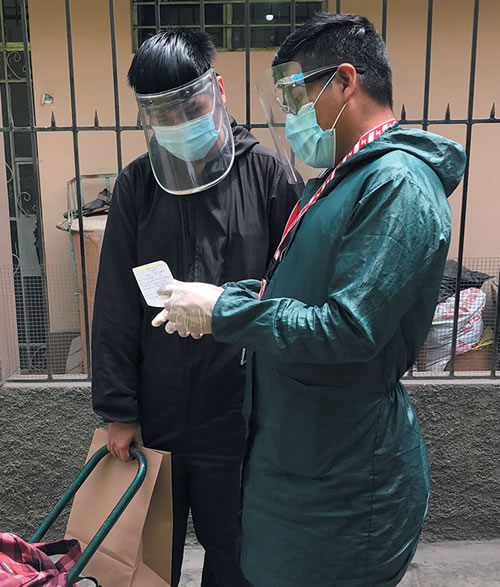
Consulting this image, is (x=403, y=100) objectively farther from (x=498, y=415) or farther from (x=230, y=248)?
(x=230, y=248)

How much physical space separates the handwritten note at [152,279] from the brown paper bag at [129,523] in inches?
17.9

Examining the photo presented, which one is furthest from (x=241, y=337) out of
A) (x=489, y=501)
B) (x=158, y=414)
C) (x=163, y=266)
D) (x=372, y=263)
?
(x=489, y=501)

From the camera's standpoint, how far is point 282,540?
142cm

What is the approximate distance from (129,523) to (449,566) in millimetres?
1865

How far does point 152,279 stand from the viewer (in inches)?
73.3

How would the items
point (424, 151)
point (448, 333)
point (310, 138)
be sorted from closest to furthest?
point (424, 151) → point (310, 138) → point (448, 333)

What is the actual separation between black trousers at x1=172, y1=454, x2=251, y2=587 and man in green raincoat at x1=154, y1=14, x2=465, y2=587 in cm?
45

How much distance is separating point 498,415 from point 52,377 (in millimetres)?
2208

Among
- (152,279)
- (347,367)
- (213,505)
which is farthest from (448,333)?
(347,367)

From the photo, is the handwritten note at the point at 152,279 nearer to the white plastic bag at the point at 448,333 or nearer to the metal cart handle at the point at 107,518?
the metal cart handle at the point at 107,518

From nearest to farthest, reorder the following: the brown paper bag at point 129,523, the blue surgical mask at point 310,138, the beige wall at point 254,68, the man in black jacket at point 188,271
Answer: the blue surgical mask at point 310,138 → the brown paper bag at point 129,523 → the man in black jacket at point 188,271 → the beige wall at point 254,68

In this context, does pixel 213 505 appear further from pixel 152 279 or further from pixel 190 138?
pixel 190 138

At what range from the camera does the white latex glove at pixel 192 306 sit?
1.35 m

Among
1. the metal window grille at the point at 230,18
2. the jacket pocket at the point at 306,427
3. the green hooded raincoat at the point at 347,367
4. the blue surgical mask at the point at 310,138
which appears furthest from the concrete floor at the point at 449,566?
the metal window grille at the point at 230,18
